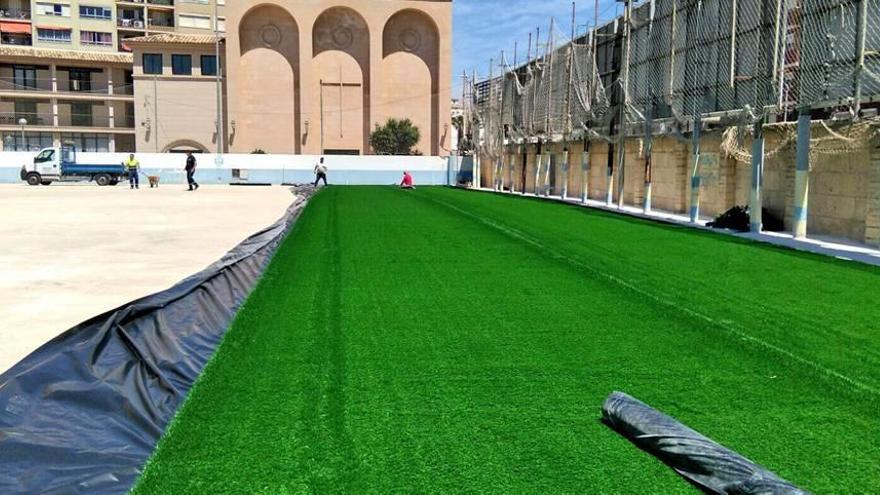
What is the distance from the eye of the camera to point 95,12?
6247 centimetres

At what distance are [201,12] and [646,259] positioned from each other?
207ft

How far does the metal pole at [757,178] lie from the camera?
14625mm

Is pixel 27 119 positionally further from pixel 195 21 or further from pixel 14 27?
pixel 195 21

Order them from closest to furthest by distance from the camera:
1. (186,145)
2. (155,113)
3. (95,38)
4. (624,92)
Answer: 1. (624,92)
2. (155,113)
3. (186,145)
4. (95,38)

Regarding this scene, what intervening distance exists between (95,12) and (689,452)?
69.7 metres

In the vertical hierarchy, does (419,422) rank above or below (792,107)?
below

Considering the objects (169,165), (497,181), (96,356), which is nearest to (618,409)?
(96,356)

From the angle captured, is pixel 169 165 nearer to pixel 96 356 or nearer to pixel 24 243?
pixel 24 243

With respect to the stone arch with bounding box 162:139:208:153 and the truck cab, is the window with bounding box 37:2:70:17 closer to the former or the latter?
the stone arch with bounding box 162:139:208:153

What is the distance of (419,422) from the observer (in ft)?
12.1

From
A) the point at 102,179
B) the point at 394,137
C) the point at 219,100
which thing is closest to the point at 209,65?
the point at 219,100

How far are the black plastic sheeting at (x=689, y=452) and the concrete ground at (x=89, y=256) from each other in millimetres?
3670

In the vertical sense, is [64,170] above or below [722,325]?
above

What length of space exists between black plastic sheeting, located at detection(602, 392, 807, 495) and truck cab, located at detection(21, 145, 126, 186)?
122 feet
